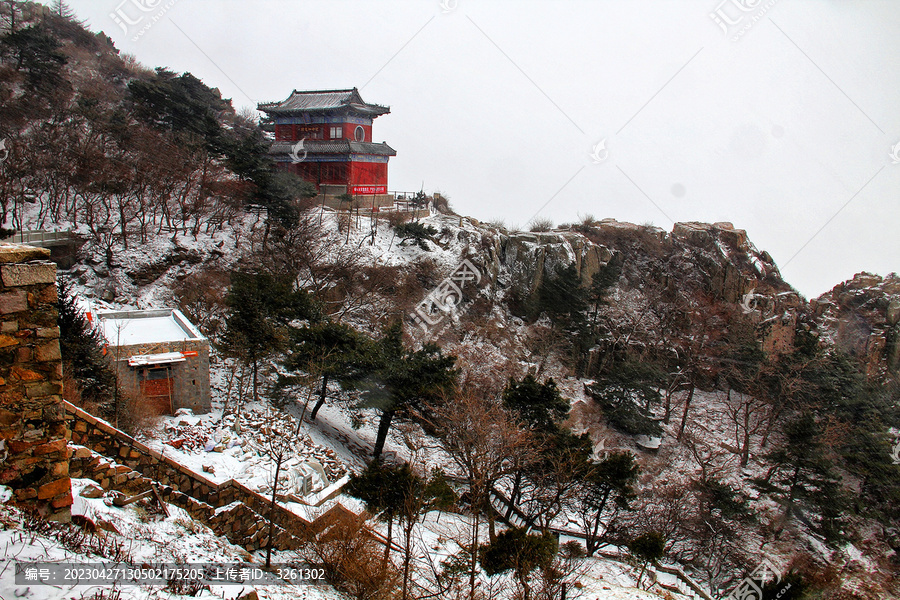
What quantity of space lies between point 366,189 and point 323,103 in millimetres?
6154

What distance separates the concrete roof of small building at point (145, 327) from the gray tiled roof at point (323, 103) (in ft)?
62.6

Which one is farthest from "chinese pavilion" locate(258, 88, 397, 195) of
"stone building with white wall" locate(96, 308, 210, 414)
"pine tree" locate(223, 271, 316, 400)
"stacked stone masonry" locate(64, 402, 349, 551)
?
"stacked stone masonry" locate(64, 402, 349, 551)

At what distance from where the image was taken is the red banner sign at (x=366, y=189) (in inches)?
1160

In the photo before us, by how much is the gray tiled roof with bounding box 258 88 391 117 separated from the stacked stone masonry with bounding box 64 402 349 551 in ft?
82.8

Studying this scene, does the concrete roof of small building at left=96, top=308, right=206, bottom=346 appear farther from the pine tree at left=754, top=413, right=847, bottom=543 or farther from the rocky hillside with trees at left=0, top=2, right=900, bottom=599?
the pine tree at left=754, top=413, right=847, bottom=543

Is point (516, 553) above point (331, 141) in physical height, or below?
below

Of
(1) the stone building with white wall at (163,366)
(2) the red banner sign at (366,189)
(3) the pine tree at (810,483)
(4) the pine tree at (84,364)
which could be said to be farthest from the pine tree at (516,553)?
(2) the red banner sign at (366,189)

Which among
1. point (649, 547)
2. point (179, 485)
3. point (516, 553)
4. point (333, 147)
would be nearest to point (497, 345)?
point (649, 547)

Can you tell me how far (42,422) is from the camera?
461 centimetres

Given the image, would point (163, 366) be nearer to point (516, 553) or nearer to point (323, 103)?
point (516, 553)

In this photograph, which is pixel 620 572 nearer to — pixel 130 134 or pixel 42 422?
pixel 42 422

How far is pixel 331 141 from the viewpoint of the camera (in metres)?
29.4

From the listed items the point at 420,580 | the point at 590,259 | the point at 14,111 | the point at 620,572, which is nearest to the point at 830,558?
the point at 620,572

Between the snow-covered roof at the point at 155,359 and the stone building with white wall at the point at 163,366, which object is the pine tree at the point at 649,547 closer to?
the stone building with white wall at the point at 163,366
